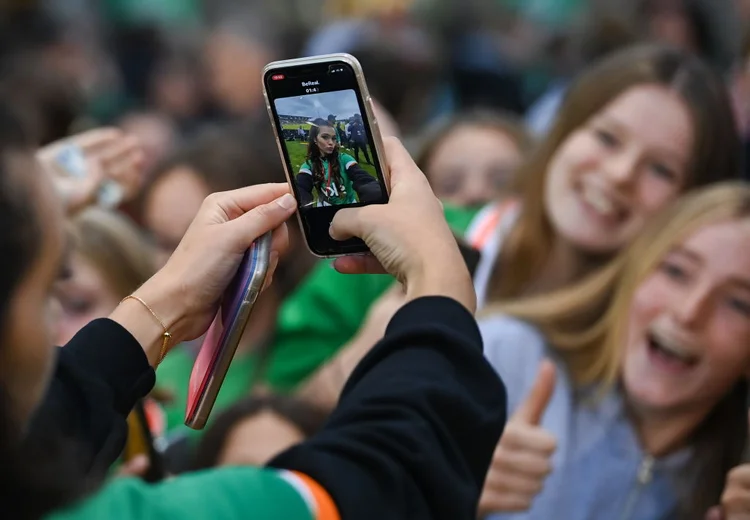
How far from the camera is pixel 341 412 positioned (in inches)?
46.1

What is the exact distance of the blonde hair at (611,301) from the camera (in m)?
2.29

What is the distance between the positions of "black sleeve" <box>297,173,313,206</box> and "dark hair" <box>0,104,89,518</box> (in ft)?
1.70

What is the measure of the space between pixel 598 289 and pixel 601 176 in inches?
22.2

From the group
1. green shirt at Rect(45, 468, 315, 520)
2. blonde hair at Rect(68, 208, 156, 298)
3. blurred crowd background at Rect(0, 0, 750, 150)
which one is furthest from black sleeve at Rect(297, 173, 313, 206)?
blurred crowd background at Rect(0, 0, 750, 150)

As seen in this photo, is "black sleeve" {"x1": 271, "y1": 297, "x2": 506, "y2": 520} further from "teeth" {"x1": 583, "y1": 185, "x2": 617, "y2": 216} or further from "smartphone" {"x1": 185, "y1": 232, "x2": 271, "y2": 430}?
"teeth" {"x1": 583, "y1": 185, "x2": 617, "y2": 216}

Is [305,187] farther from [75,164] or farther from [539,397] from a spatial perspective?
[75,164]

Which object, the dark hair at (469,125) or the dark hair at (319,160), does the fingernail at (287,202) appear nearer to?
the dark hair at (319,160)

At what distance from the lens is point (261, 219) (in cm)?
138

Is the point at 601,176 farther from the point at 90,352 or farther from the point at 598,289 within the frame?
the point at 90,352

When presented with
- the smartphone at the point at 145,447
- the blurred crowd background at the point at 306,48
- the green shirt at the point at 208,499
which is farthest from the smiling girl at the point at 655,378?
the blurred crowd background at the point at 306,48

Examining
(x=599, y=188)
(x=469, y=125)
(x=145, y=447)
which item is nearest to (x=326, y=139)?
(x=145, y=447)

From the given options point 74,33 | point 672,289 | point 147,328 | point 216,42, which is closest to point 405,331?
point 147,328

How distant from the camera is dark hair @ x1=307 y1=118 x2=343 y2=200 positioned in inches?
55.4

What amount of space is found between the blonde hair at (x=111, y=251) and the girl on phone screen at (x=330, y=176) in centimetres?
141
